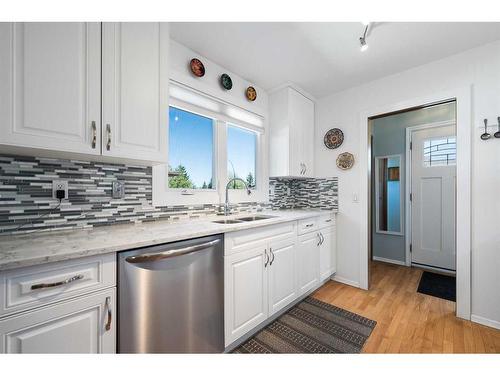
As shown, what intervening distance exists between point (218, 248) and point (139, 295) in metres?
0.48

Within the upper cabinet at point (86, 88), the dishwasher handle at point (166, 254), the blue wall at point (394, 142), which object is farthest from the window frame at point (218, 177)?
the blue wall at point (394, 142)

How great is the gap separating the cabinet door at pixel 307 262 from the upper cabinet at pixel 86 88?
1514 millimetres

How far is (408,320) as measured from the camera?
1.80 metres

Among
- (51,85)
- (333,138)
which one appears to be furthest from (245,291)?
(333,138)

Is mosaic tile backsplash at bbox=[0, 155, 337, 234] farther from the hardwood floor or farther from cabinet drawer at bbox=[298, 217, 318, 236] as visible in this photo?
the hardwood floor

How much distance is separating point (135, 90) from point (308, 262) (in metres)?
2.08

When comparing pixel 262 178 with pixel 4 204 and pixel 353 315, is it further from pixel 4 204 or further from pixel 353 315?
pixel 4 204

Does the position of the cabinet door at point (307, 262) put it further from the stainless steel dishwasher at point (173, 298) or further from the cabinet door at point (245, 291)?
the stainless steel dishwasher at point (173, 298)

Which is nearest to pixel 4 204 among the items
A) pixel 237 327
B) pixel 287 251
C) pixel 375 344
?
pixel 237 327

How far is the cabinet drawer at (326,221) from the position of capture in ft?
Answer: 7.73

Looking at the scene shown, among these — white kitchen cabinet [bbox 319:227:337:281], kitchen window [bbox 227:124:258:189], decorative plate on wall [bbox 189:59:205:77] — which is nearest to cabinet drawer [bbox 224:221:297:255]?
white kitchen cabinet [bbox 319:227:337:281]

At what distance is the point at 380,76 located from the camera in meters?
2.27

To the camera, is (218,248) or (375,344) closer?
(218,248)

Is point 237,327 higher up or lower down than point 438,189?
lower down
